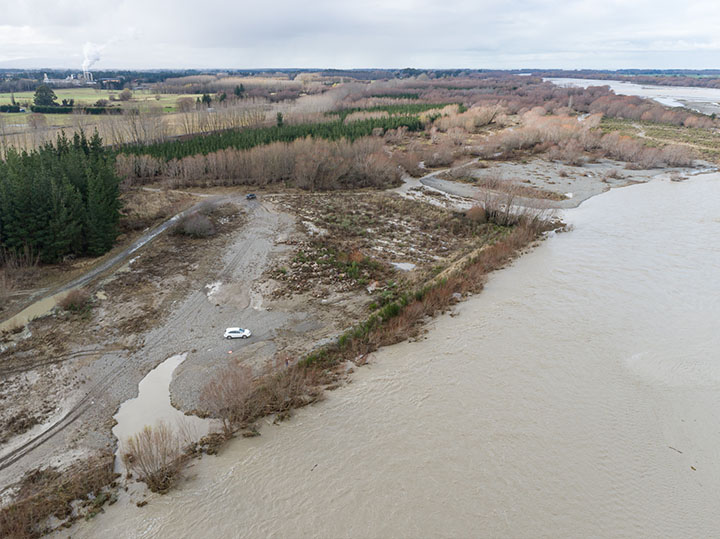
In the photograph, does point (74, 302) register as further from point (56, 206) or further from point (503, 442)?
point (503, 442)

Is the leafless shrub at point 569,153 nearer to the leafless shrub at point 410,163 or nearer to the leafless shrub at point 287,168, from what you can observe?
the leafless shrub at point 410,163

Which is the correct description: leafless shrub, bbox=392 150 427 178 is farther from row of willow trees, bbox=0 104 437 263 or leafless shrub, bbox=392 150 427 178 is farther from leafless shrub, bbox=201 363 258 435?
leafless shrub, bbox=201 363 258 435

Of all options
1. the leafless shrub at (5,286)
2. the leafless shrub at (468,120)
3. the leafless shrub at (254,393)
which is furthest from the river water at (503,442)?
the leafless shrub at (468,120)

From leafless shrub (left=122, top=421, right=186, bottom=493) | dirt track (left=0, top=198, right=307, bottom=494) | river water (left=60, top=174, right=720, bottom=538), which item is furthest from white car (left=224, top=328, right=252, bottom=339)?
leafless shrub (left=122, top=421, right=186, bottom=493)

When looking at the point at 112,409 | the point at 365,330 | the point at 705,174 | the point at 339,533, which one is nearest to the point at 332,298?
the point at 365,330

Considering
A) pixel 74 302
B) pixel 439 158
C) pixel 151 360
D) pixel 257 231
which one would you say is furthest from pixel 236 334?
pixel 439 158

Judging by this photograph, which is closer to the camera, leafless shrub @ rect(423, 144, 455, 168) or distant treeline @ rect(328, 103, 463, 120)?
leafless shrub @ rect(423, 144, 455, 168)
